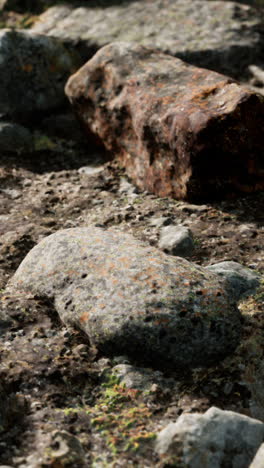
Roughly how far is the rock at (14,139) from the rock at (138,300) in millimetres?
3126

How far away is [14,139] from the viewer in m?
7.03

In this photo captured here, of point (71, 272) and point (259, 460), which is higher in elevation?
point (71, 272)

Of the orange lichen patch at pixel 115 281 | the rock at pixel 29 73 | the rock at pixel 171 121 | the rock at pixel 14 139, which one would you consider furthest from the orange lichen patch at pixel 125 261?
the rock at pixel 29 73

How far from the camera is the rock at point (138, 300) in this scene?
3445mm

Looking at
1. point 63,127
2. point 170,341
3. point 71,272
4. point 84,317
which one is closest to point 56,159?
point 63,127

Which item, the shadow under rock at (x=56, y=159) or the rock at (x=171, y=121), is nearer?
the rock at (x=171, y=121)

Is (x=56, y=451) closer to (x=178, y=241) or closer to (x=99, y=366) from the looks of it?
(x=99, y=366)

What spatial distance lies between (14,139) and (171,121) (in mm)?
2488

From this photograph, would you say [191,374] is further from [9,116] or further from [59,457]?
[9,116]

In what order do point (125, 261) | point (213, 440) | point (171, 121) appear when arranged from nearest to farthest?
point (213, 440)
point (125, 261)
point (171, 121)

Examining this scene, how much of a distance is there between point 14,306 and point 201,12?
6613 mm

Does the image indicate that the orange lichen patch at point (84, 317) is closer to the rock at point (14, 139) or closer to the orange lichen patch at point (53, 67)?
the rock at point (14, 139)

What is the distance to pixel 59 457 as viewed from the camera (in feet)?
9.04

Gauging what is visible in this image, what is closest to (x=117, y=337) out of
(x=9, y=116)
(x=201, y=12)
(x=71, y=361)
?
(x=71, y=361)
